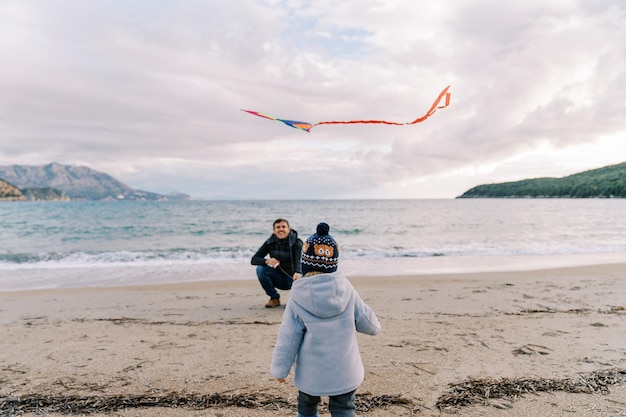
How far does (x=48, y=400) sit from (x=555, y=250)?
18.8 m

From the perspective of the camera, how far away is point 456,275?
10.7m

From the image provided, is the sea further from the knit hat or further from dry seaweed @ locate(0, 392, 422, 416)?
the knit hat

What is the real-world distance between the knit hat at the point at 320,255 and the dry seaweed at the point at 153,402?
145 centimetres

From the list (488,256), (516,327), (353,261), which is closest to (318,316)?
(516,327)

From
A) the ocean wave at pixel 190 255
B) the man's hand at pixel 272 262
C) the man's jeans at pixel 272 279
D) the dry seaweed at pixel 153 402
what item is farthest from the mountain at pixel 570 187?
the dry seaweed at pixel 153 402

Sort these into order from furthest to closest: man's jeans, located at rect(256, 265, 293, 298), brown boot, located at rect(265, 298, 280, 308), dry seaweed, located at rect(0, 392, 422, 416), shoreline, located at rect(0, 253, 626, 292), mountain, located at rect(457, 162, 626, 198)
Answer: mountain, located at rect(457, 162, 626, 198) → shoreline, located at rect(0, 253, 626, 292) → brown boot, located at rect(265, 298, 280, 308) → man's jeans, located at rect(256, 265, 293, 298) → dry seaweed, located at rect(0, 392, 422, 416)

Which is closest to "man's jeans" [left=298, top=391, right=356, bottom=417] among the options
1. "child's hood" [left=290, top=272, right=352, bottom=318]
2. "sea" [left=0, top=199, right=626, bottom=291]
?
"child's hood" [left=290, top=272, right=352, bottom=318]

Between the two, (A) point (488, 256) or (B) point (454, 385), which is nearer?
(B) point (454, 385)

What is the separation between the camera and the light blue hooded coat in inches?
98.6

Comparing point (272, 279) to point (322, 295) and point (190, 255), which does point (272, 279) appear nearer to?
point (322, 295)

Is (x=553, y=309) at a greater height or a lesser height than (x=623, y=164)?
lesser

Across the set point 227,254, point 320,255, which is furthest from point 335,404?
point 227,254

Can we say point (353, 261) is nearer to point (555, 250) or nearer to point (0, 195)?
point (555, 250)

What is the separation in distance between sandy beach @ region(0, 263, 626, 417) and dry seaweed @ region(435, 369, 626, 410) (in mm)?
17
